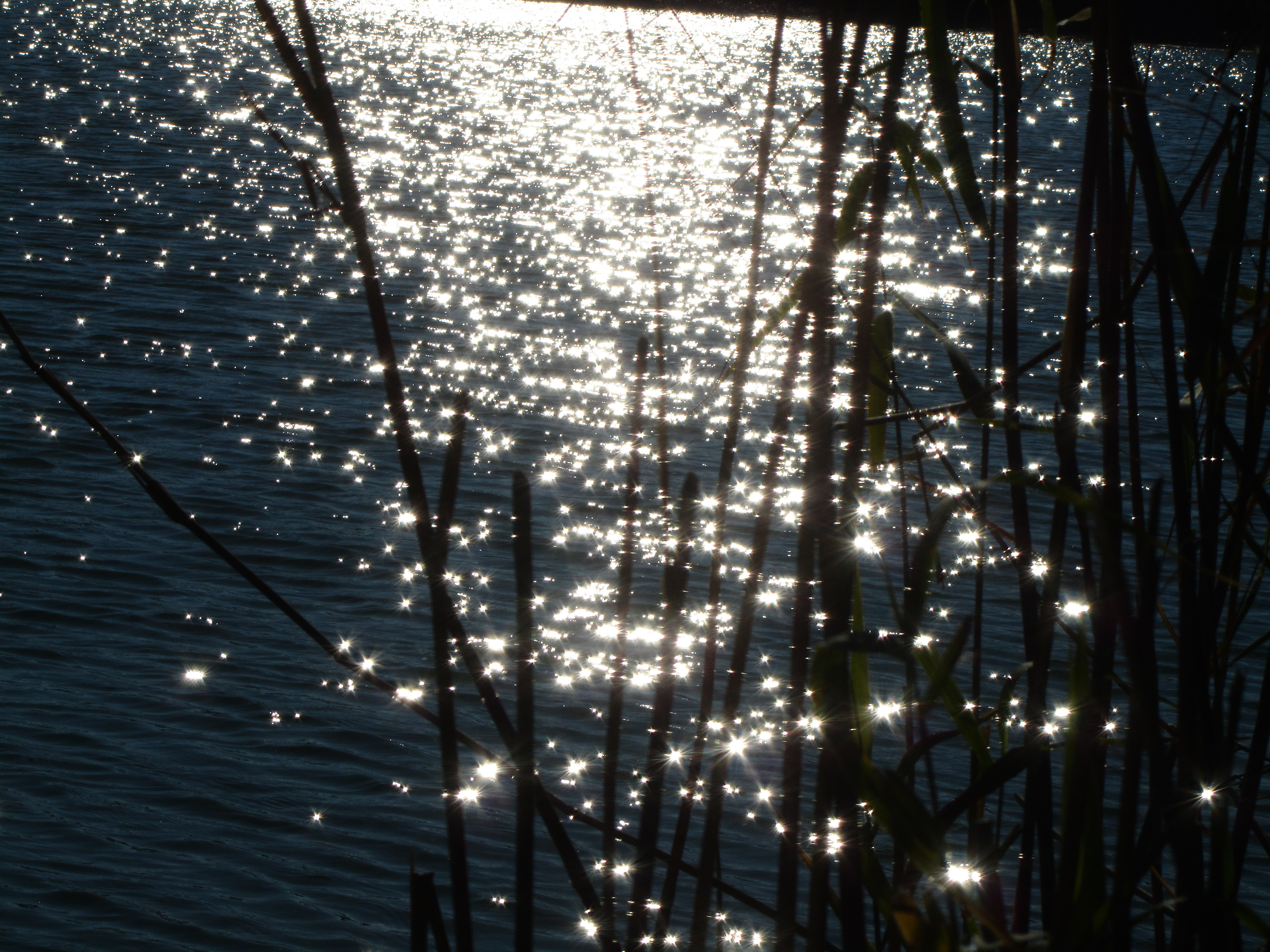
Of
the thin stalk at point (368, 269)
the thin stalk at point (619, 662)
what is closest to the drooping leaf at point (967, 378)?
the thin stalk at point (619, 662)

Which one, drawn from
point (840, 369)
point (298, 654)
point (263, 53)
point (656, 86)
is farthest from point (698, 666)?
point (263, 53)

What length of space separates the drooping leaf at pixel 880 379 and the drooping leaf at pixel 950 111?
0.16 m

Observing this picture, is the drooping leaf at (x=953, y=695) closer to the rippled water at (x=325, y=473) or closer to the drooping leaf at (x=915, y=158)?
the rippled water at (x=325, y=473)

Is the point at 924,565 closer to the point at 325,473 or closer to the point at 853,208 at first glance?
the point at 853,208

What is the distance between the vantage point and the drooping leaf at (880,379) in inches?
59.9

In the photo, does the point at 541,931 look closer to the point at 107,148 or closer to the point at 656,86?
the point at 107,148

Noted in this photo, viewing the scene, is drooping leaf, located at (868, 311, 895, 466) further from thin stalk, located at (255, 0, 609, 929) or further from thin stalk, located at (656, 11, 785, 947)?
thin stalk, located at (255, 0, 609, 929)

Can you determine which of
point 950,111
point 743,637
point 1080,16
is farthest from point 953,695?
point 1080,16

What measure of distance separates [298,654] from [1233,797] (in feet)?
14.5

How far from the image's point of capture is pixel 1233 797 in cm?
129

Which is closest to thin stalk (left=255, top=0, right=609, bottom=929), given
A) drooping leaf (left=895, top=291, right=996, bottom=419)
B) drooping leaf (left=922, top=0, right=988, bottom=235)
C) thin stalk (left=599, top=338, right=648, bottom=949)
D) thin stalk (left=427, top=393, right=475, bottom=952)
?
thin stalk (left=427, top=393, right=475, bottom=952)

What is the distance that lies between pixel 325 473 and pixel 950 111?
6.01 meters

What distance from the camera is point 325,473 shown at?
7.13 m

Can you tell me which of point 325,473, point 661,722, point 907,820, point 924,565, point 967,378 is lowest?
point 907,820
